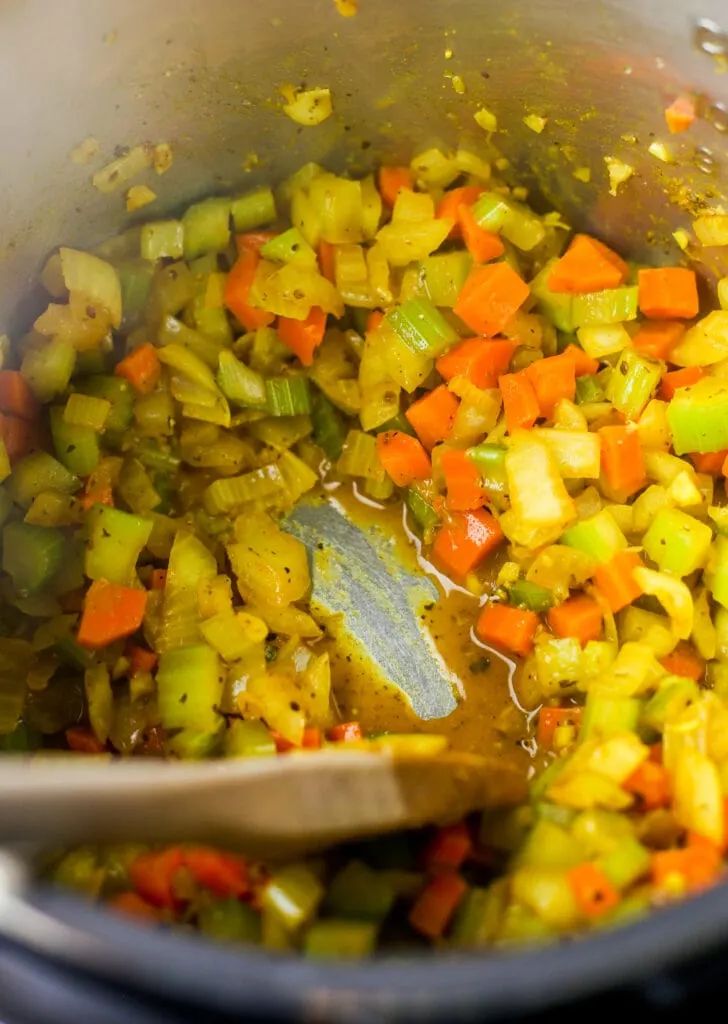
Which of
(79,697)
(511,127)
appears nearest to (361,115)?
(511,127)

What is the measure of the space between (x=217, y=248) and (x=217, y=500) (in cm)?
56

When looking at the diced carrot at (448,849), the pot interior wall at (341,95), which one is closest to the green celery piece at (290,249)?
the pot interior wall at (341,95)

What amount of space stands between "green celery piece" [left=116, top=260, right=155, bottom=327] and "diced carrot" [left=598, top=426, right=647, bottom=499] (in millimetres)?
1019

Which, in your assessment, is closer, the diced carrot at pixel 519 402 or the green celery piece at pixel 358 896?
the green celery piece at pixel 358 896

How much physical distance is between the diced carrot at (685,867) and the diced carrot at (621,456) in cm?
81

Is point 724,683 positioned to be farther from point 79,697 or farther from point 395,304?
point 79,697

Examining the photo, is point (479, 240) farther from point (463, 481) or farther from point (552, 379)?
point (463, 481)

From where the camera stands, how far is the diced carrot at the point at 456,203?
2156 mm

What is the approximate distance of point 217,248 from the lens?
219 centimetres

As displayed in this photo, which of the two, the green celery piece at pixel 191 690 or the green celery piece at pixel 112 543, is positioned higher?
the green celery piece at pixel 112 543

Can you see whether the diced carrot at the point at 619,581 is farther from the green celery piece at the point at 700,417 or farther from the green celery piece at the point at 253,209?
the green celery piece at the point at 253,209

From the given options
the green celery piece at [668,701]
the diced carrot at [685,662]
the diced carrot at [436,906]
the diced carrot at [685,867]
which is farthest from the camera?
the diced carrot at [685,662]

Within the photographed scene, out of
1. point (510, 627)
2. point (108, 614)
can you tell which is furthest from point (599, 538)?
point (108, 614)

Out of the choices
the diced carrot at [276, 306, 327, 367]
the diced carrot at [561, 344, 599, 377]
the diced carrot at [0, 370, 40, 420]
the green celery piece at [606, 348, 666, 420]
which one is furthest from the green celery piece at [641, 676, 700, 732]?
the diced carrot at [0, 370, 40, 420]
